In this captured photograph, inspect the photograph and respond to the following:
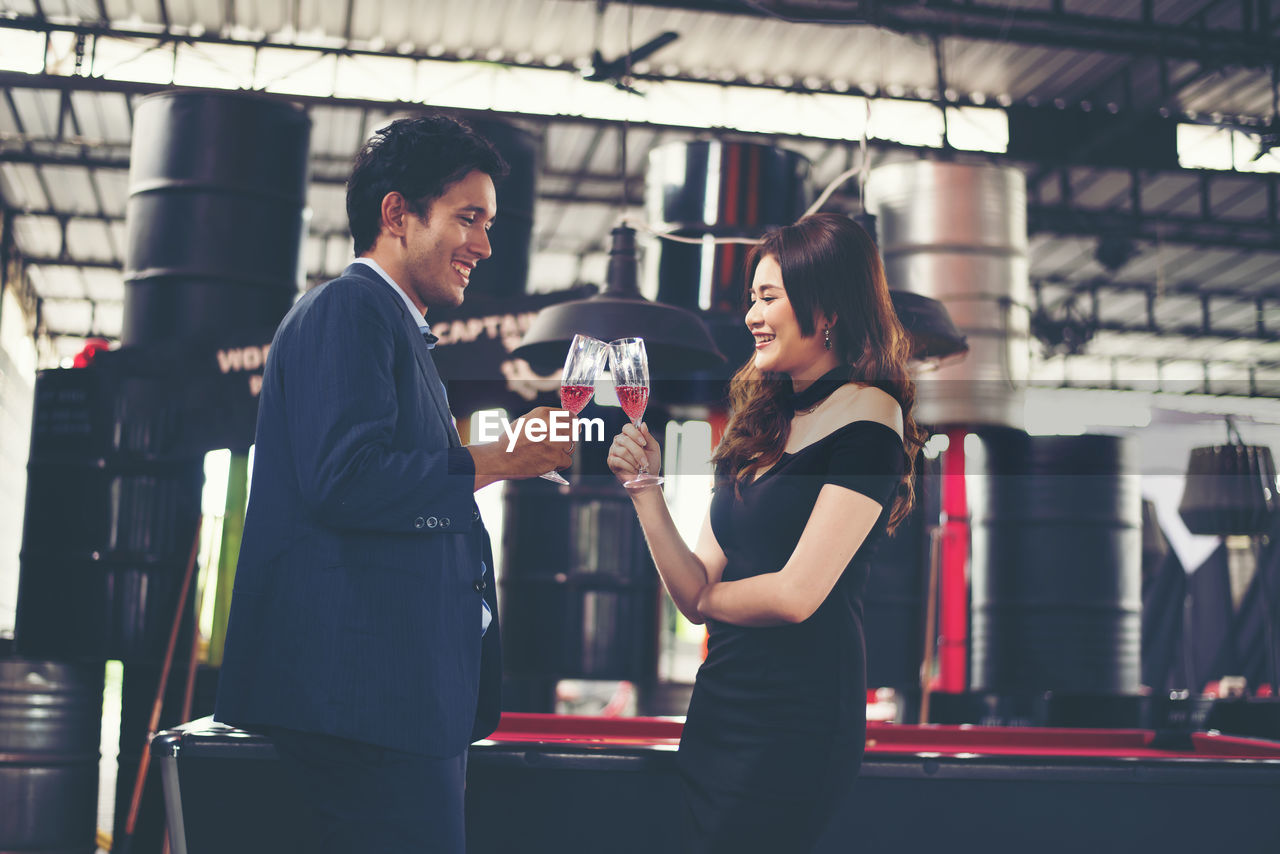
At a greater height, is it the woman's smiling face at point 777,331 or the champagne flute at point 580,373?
the woman's smiling face at point 777,331

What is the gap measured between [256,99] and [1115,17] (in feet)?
19.8

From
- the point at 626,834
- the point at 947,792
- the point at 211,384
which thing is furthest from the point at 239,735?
the point at 211,384

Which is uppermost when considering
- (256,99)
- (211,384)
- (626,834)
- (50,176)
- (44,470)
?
(50,176)

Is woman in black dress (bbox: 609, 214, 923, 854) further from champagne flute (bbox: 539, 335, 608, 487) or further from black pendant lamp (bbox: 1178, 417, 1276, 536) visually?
black pendant lamp (bbox: 1178, 417, 1276, 536)

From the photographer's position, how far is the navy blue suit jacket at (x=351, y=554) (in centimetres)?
130

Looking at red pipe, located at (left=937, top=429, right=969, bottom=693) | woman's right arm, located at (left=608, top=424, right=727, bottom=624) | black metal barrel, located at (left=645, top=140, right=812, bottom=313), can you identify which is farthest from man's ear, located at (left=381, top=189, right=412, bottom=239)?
red pipe, located at (left=937, top=429, right=969, bottom=693)

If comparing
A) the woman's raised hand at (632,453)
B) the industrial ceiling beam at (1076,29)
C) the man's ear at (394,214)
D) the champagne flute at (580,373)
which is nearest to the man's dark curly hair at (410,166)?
the man's ear at (394,214)

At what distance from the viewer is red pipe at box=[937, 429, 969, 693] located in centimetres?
590

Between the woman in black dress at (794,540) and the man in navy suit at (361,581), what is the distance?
0.33 m

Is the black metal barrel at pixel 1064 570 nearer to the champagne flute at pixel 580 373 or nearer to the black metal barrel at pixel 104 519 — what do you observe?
the black metal barrel at pixel 104 519

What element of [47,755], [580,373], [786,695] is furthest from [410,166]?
[47,755]

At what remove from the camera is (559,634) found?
470cm

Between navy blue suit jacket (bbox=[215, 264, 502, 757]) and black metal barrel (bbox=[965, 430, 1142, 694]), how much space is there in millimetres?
4486

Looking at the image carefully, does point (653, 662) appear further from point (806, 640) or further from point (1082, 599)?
point (806, 640)
